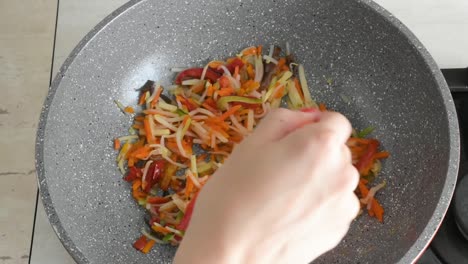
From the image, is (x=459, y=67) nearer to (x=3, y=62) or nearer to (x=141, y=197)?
(x=141, y=197)

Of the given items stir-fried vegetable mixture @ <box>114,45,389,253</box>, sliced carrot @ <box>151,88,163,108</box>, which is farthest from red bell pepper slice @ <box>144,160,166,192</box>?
sliced carrot @ <box>151,88,163,108</box>

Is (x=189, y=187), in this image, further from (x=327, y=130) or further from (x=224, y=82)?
(x=327, y=130)

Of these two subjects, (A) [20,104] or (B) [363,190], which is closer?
(B) [363,190]

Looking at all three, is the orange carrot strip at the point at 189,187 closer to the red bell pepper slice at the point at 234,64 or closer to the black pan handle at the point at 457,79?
the red bell pepper slice at the point at 234,64

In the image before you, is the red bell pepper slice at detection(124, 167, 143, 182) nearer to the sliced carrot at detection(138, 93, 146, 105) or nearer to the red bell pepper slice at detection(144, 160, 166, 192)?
the red bell pepper slice at detection(144, 160, 166, 192)

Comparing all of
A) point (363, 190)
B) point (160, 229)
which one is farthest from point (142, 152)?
point (363, 190)

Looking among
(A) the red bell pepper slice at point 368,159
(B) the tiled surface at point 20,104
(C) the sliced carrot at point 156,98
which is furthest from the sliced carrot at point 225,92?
(B) the tiled surface at point 20,104
